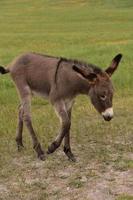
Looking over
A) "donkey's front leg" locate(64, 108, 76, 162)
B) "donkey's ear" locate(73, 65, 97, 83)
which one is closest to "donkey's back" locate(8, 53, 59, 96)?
"donkey's front leg" locate(64, 108, 76, 162)

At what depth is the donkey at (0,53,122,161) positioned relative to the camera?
304 inches

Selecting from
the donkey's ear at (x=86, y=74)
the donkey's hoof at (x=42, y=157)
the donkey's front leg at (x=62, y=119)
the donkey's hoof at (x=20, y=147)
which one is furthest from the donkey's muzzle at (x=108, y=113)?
the donkey's hoof at (x=20, y=147)

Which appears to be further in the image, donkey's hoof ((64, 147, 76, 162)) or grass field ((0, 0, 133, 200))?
donkey's hoof ((64, 147, 76, 162))

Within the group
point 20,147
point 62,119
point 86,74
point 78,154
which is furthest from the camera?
point 20,147

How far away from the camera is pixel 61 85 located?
8070mm

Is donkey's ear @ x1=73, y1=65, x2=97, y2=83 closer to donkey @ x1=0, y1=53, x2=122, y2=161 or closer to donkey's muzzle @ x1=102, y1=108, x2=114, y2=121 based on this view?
Answer: donkey @ x1=0, y1=53, x2=122, y2=161

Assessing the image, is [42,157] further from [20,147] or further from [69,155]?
[20,147]

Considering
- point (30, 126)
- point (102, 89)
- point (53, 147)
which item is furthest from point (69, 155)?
point (102, 89)

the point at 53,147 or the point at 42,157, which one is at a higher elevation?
the point at 53,147

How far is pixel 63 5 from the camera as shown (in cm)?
5853

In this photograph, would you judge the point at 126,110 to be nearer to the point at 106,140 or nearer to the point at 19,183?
the point at 106,140

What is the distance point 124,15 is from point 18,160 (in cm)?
3643

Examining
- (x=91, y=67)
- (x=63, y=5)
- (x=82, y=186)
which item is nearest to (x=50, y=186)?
(x=82, y=186)

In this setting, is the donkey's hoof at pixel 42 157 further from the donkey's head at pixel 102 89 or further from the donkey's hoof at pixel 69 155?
the donkey's head at pixel 102 89
